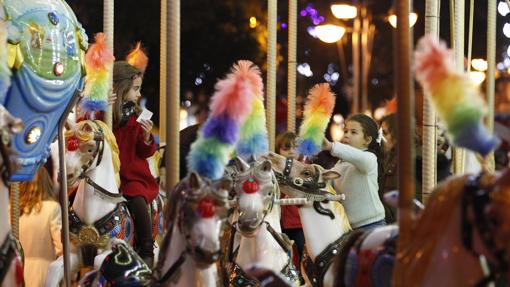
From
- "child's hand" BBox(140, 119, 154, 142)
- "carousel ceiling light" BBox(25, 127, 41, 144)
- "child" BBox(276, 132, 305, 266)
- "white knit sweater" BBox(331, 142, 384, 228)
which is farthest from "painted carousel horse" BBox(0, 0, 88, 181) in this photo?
"child" BBox(276, 132, 305, 266)

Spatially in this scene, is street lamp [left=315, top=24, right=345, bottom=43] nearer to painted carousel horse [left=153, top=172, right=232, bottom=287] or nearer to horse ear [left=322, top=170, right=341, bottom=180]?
horse ear [left=322, top=170, right=341, bottom=180]

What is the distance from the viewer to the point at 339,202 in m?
7.88

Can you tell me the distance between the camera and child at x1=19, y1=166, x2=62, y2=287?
8422 millimetres

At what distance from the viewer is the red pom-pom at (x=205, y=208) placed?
5.03 metres

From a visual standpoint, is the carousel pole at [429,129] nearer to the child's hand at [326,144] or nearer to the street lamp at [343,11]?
the child's hand at [326,144]

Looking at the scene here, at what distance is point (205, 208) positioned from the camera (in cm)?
503

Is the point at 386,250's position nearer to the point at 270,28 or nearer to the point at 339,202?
the point at 339,202

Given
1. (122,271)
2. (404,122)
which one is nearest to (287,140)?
(122,271)

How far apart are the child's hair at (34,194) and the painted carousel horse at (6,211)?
354 cm

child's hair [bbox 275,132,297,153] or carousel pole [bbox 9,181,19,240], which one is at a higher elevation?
child's hair [bbox 275,132,297,153]

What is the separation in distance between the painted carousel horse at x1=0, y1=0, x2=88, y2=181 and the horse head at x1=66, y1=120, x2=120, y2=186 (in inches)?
56.8

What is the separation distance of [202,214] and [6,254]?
82 centimetres

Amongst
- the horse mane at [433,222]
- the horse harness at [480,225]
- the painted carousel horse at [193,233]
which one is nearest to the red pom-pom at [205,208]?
the painted carousel horse at [193,233]

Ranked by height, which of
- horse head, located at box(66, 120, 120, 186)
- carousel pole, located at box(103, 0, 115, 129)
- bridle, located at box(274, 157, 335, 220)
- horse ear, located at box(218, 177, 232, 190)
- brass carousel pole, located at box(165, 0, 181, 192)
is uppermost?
carousel pole, located at box(103, 0, 115, 129)
